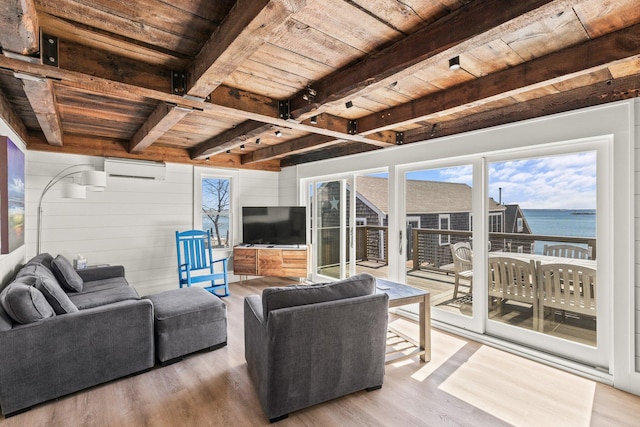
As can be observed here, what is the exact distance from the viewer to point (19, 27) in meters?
1.39

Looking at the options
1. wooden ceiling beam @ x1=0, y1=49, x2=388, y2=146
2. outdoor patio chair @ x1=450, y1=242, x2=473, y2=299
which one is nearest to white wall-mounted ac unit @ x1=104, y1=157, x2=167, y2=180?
wooden ceiling beam @ x1=0, y1=49, x2=388, y2=146

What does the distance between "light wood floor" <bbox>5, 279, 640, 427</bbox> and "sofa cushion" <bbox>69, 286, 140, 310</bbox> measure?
0.82 m

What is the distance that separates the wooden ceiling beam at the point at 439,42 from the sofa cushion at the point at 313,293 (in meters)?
1.33

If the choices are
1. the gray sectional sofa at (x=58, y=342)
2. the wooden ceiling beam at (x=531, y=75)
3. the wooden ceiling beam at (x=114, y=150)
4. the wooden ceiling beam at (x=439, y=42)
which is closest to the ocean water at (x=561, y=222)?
the wooden ceiling beam at (x=531, y=75)

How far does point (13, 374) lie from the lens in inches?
83.0

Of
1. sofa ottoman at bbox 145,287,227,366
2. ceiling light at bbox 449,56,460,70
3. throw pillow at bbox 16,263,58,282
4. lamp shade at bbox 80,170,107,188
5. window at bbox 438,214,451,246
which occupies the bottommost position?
sofa ottoman at bbox 145,287,227,366

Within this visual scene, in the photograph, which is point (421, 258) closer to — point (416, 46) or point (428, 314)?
point (428, 314)

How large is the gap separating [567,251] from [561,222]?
260 millimetres

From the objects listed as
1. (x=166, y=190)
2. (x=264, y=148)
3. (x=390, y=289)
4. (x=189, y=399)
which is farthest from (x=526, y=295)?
(x=166, y=190)

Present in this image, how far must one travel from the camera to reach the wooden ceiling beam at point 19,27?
125 centimetres

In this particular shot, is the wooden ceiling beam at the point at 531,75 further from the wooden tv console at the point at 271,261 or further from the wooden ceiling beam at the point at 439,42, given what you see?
the wooden tv console at the point at 271,261

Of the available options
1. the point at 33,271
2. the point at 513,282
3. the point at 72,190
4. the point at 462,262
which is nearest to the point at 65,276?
the point at 33,271

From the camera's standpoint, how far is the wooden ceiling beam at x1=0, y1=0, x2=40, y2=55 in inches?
49.3

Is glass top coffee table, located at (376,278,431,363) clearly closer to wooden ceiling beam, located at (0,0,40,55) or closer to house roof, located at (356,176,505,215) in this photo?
house roof, located at (356,176,505,215)
